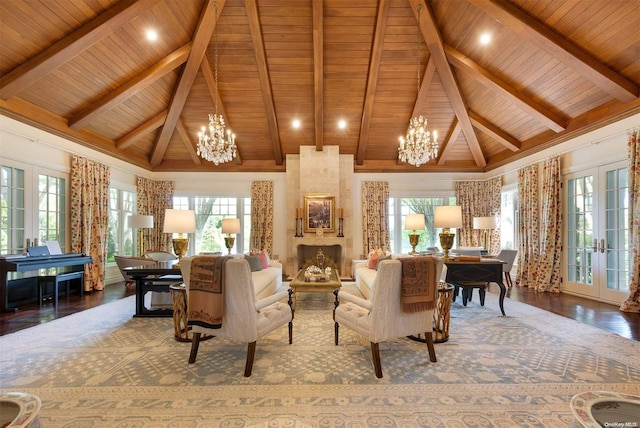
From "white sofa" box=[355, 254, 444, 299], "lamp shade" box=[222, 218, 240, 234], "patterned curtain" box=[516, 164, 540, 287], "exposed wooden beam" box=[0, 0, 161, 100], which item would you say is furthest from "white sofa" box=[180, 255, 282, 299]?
"patterned curtain" box=[516, 164, 540, 287]

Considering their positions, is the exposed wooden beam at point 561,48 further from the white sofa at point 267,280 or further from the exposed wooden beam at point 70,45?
the white sofa at point 267,280

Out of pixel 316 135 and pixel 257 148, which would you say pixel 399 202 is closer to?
pixel 316 135

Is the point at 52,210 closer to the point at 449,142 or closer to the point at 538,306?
the point at 538,306

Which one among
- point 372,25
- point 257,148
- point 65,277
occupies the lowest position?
point 65,277

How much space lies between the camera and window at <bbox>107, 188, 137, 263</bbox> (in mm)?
7324

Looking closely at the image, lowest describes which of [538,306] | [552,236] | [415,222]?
[538,306]

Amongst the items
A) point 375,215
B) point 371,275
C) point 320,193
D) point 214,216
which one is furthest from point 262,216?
point 371,275

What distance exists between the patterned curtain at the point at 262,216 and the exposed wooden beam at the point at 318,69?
2.03 metres

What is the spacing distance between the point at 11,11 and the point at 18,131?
1.93 meters

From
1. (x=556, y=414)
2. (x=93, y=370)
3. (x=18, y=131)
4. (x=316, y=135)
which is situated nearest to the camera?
(x=556, y=414)

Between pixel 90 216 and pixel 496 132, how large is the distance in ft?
30.4

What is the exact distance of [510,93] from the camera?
5.77 metres

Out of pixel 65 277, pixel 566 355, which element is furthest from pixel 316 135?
pixel 566 355

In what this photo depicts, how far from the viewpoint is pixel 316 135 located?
25.5 feet
